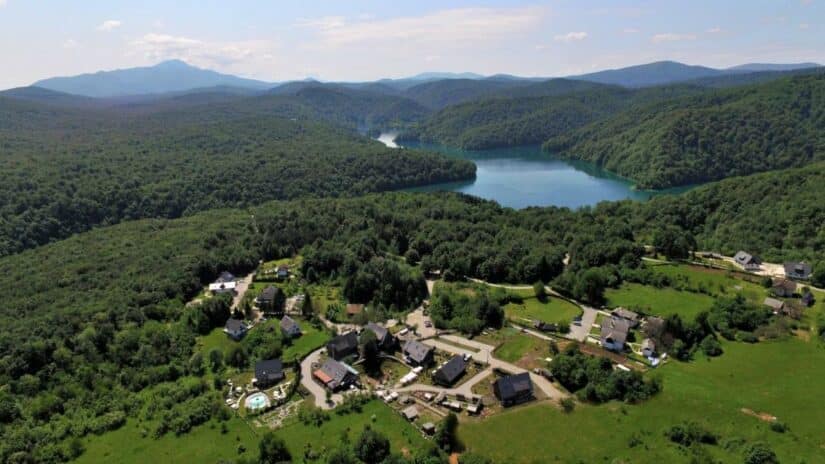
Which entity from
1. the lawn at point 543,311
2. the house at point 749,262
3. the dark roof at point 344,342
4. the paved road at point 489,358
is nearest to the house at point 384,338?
the dark roof at point 344,342

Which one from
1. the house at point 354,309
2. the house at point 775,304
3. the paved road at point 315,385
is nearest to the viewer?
the paved road at point 315,385

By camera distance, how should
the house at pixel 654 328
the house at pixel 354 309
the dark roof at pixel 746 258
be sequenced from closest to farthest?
the house at pixel 654 328, the house at pixel 354 309, the dark roof at pixel 746 258

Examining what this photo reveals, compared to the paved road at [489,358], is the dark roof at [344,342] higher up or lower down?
higher up

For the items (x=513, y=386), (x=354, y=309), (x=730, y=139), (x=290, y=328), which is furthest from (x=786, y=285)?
(x=730, y=139)

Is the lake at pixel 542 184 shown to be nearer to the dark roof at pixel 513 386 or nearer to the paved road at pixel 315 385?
the paved road at pixel 315 385

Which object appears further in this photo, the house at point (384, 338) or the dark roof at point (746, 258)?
the dark roof at point (746, 258)

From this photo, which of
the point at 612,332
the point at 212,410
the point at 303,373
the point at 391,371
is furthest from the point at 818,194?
the point at 212,410

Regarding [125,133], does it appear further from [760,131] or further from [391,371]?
[760,131]

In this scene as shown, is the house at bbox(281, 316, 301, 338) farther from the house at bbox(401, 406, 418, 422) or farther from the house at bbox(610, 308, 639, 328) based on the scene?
the house at bbox(610, 308, 639, 328)
